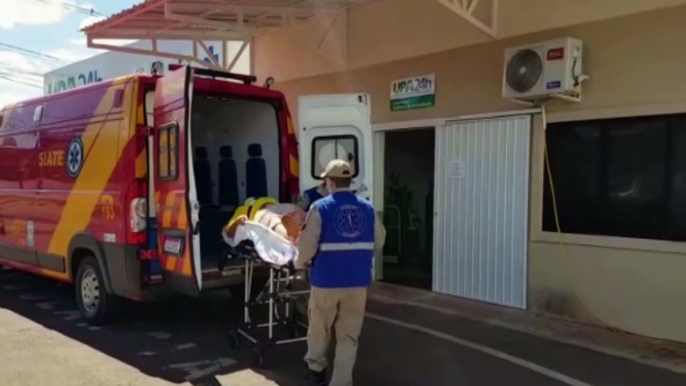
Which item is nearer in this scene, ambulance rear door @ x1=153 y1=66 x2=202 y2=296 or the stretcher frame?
the stretcher frame

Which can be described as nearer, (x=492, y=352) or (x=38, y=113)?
(x=492, y=352)

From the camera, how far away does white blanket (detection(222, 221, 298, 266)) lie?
525 centimetres

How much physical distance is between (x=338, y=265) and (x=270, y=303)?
1.12 m

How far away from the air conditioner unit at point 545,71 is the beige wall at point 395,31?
35 cm

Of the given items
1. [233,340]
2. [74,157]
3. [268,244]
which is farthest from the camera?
[74,157]

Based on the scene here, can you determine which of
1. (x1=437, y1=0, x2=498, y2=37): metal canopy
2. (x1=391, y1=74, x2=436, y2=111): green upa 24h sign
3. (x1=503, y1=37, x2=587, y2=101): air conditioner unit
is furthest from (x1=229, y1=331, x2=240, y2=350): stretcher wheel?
(x1=437, y1=0, x2=498, y2=37): metal canopy

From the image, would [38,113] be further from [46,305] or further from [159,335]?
[159,335]

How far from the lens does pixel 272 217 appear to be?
5.73 meters

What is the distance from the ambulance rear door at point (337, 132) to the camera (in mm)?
6809

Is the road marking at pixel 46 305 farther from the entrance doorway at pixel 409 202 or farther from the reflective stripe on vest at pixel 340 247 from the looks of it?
the entrance doorway at pixel 409 202

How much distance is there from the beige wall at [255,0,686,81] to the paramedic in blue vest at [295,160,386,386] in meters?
3.93

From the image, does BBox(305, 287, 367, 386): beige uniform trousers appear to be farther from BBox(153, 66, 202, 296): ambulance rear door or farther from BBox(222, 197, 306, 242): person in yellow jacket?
BBox(153, 66, 202, 296): ambulance rear door

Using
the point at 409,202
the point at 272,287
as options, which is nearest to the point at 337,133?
the point at 272,287

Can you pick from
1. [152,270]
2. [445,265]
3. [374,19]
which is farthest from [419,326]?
[374,19]
